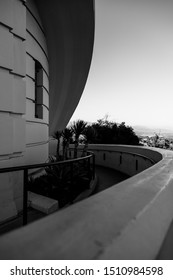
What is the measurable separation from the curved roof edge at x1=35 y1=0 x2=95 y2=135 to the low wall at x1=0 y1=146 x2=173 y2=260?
5.83 m

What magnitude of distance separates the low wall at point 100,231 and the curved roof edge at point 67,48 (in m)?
5.83

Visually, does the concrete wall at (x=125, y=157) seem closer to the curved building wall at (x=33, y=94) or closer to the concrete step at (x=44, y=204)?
the concrete step at (x=44, y=204)

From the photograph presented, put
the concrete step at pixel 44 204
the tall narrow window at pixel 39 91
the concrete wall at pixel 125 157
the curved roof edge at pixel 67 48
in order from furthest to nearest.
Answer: the concrete wall at pixel 125 157, the curved roof edge at pixel 67 48, the tall narrow window at pixel 39 91, the concrete step at pixel 44 204

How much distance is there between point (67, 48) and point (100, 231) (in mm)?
7174

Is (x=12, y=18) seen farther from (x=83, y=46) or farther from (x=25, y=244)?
(x=83, y=46)

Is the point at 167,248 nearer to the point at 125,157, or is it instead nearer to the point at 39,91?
the point at 39,91

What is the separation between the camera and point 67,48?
6.35 m

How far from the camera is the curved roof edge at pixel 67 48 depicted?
15.9 feet

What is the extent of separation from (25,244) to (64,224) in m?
0.16

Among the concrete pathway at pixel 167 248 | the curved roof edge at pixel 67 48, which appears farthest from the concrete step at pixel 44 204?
the curved roof edge at pixel 67 48

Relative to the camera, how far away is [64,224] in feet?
1.95

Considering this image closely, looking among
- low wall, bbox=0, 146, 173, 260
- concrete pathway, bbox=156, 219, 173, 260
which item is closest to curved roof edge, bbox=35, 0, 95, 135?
low wall, bbox=0, 146, 173, 260

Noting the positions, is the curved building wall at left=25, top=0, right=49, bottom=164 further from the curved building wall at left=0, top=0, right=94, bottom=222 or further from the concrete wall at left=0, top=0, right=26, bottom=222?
the concrete wall at left=0, top=0, right=26, bottom=222
